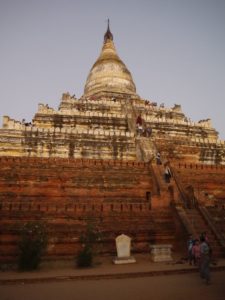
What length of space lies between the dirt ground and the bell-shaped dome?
26757mm

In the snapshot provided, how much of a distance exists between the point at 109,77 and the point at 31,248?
2754 cm

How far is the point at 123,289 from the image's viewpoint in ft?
21.7

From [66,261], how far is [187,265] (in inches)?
143

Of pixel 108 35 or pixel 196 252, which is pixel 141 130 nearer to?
pixel 196 252

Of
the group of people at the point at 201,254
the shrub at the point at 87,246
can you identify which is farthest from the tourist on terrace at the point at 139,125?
the group of people at the point at 201,254

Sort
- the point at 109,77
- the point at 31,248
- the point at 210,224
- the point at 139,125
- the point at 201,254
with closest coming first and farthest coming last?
1. the point at 201,254
2. the point at 31,248
3. the point at 210,224
4. the point at 139,125
5. the point at 109,77

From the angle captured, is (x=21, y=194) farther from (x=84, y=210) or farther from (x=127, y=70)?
(x=127, y=70)

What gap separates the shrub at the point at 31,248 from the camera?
28.3 feet

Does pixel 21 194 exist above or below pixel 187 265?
above

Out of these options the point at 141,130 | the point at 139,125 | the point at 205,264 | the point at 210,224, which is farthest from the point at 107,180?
the point at 139,125

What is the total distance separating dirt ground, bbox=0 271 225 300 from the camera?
19.9ft

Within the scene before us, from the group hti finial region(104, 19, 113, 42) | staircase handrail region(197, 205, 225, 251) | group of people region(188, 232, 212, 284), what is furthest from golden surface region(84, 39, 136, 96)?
group of people region(188, 232, 212, 284)

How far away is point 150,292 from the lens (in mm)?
6375

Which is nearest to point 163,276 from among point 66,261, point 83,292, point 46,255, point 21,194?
point 83,292
